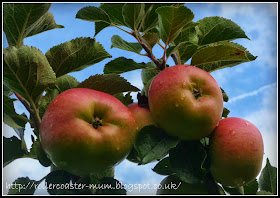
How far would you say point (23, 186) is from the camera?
38.4 inches

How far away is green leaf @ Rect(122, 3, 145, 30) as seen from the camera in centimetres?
93

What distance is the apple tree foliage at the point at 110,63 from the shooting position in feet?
2.71

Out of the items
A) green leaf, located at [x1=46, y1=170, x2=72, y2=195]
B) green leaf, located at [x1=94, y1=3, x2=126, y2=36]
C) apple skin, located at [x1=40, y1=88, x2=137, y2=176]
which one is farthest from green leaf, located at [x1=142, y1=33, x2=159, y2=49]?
green leaf, located at [x1=46, y1=170, x2=72, y2=195]

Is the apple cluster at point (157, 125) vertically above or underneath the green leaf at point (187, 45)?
underneath

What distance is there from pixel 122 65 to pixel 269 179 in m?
0.70

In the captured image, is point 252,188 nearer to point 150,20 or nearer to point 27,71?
Answer: point 150,20

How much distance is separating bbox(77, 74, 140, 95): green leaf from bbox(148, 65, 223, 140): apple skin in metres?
0.09

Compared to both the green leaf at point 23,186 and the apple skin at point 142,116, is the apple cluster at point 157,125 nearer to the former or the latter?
the apple skin at point 142,116

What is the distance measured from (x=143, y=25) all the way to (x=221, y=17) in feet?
0.86

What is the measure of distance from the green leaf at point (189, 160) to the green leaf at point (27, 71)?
0.39 metres

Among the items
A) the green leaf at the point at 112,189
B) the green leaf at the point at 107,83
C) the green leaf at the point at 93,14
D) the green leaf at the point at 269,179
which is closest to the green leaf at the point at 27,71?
the green leaf at the point at 107,83

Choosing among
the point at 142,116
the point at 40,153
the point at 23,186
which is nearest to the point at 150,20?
the point at 142,116

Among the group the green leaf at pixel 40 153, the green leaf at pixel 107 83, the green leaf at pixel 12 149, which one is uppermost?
the green leaf at pixel 107 83

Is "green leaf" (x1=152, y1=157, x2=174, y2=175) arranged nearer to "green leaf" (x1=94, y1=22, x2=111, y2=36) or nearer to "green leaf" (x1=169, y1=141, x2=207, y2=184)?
"green leaf" (x1=169, y1=141, x2=207, y2=184)
